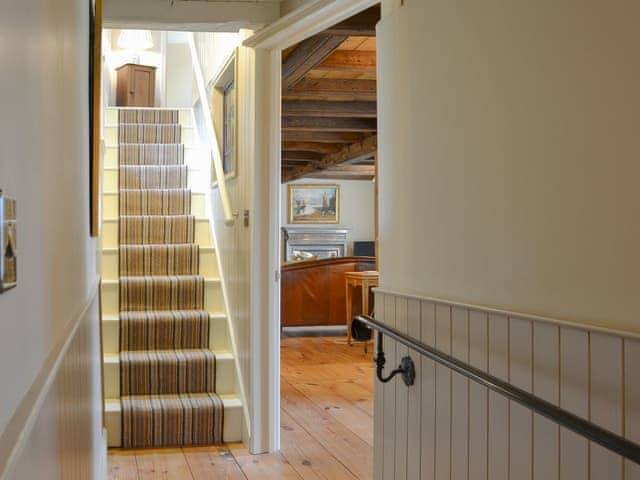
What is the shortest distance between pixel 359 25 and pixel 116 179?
2.73 meters

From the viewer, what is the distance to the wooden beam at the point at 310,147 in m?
8.75

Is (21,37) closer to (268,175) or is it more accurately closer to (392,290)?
(392,290)

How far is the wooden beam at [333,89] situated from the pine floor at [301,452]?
2.22 meters

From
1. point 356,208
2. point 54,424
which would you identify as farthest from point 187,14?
point 356,208

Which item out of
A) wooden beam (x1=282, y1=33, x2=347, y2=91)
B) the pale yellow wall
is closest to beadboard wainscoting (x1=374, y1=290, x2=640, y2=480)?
wooden beam (x1=282, y1=33, x2=347, y2=91)

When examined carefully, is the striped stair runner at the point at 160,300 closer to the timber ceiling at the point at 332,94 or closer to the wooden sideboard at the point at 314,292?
the timber ceiling at the point at 332,94

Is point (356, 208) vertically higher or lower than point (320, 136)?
lower

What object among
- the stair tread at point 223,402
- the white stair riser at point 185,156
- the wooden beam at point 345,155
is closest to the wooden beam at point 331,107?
the white stair riser at point 185,156

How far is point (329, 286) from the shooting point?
25.2 feet

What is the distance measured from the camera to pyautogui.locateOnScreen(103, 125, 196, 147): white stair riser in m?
5.95

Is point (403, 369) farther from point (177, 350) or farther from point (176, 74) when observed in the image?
point (176, 74)

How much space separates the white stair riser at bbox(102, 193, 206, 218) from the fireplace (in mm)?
9115

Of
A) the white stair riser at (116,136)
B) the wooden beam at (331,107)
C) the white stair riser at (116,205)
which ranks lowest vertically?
the white stair riser at (116,205)

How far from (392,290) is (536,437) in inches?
37.9
